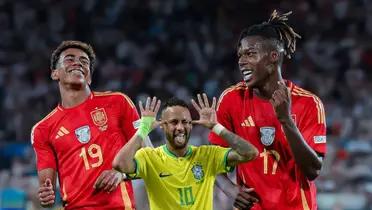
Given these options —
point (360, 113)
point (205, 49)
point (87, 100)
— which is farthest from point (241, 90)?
point (205, 49)

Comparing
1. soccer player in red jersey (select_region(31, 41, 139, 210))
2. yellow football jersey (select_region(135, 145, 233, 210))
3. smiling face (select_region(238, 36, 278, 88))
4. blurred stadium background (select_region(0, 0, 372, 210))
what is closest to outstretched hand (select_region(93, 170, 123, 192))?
soccer player in red jersey (select_region(31, 41, 139, 210))

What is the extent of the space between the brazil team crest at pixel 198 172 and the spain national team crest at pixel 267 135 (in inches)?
20.0

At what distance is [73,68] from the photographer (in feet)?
22.4

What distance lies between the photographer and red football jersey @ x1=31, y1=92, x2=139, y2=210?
21.7ft

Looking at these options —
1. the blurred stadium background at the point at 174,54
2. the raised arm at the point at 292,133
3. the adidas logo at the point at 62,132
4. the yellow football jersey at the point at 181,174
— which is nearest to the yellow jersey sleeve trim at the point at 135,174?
the yellow football jersey at the point at 181,174

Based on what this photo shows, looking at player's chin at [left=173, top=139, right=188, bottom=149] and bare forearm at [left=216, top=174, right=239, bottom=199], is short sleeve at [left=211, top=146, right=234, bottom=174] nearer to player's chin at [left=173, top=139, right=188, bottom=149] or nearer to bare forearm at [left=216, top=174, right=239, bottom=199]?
bare forearm at [left=216, top=174, right=239, bottom=199]

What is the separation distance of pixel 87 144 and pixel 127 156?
20.9 inches

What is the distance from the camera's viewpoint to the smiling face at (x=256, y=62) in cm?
628

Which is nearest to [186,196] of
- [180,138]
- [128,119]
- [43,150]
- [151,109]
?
[180,138]

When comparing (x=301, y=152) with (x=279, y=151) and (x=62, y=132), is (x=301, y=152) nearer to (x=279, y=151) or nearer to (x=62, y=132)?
(x=279, y=151)

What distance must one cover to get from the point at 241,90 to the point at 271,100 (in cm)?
53

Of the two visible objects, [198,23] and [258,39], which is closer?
[258,39]

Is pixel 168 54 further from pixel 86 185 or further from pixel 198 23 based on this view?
pixel 86 185

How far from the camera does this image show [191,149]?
666 cm
